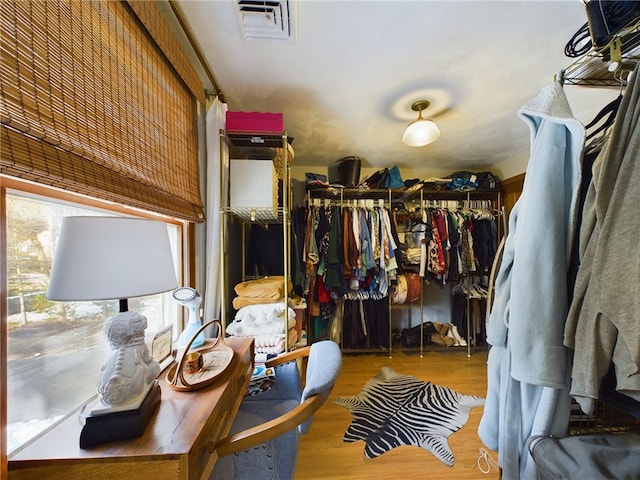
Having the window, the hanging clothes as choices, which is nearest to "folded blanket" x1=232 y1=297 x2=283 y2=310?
the window

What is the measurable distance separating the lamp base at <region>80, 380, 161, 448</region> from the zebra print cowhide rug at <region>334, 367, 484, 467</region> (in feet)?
4.29

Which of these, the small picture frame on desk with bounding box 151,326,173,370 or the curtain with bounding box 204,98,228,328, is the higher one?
the curtain with bounding box 204,98,228,328

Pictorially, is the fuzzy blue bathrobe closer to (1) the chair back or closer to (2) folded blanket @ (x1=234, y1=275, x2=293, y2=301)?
(1) the chair back

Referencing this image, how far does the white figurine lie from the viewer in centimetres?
57

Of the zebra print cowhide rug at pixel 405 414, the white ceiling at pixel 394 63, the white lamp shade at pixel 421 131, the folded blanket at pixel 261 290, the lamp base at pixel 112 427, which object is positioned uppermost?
the white ceiling at pixel 394 63

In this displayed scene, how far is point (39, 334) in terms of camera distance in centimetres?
66

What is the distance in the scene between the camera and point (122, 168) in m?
0.79

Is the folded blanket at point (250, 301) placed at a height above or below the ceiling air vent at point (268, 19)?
below

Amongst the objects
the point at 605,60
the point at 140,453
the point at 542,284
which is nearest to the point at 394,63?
the point at 605,60

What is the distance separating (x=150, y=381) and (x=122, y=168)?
2.24 ft

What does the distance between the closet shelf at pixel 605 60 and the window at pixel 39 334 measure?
1.61 m

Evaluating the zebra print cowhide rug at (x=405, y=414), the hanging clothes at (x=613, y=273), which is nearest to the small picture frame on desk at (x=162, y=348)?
the zebra print cowhide rug at (x=405, y=414)

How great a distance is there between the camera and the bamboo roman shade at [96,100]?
0.52m

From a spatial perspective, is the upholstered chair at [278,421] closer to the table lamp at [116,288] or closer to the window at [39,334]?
the table lamp at [116,288]
